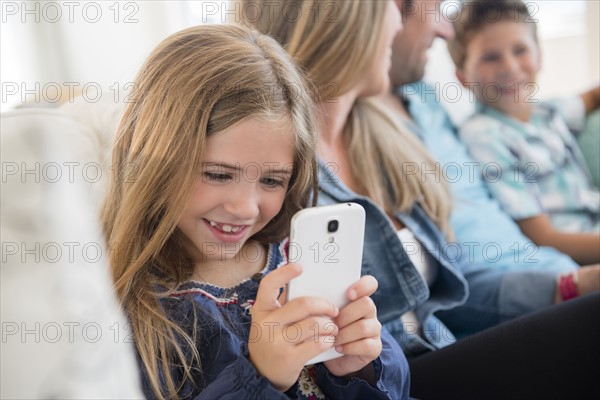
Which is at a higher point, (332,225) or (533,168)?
(332,225)

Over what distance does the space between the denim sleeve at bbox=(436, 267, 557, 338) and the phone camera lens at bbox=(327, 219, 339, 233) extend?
1.83 feet

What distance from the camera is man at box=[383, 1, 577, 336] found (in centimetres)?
119

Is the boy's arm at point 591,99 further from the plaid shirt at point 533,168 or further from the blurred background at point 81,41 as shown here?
the blurred background at point 81,41

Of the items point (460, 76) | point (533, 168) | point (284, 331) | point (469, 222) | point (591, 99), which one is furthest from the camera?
point (591, 99)

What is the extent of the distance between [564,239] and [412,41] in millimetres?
474

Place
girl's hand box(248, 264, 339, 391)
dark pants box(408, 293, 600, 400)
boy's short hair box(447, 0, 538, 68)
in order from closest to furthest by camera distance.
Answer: girl's hand box(248, 264, 339, 391), dark pants box(408, 293, 600, 400), boy's short hair box(447, 0, 538, 68)

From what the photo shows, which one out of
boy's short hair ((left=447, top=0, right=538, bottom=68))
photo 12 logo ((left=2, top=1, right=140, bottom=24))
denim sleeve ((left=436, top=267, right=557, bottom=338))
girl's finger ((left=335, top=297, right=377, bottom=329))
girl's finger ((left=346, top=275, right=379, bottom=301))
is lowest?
denim sleeve ((left=436, top=267, right=557, bottom=338))

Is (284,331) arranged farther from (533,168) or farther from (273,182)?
(533,168)

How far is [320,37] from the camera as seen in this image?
1.07 metres

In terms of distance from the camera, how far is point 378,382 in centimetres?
77

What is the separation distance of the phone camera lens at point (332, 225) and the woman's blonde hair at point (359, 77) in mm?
360

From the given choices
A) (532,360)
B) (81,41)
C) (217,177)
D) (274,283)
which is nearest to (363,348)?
(274,283)

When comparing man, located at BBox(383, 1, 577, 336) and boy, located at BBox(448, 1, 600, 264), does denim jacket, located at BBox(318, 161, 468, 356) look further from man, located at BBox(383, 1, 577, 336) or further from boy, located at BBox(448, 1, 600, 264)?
boy, located at BBox(448, 1, 600, 264)

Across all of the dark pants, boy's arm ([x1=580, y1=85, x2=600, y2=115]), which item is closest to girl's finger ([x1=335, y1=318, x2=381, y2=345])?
the dark pants
